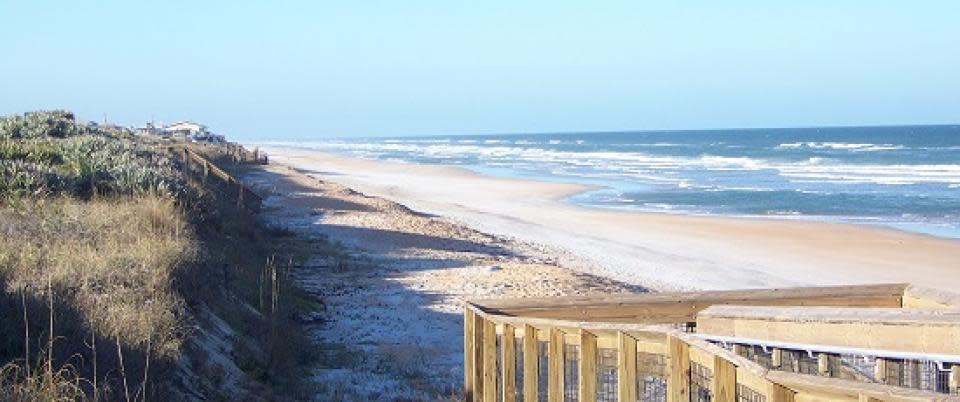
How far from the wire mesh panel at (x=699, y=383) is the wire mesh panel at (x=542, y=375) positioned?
167 cm

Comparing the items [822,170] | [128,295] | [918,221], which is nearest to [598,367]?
[128,295]

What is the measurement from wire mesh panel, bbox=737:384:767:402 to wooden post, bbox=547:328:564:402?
1.73m

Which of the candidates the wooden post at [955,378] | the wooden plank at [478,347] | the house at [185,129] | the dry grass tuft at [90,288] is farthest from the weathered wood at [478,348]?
the house at [185,129]

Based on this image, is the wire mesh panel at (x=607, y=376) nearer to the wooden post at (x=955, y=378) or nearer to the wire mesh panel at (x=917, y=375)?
the wire mesh panel at (x=917, y=375)

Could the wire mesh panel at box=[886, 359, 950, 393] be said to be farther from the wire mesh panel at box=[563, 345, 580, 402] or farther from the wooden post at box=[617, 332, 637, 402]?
the wire mesh panel at box=[563, 345, 580, 402]

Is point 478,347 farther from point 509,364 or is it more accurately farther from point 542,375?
point 542,375

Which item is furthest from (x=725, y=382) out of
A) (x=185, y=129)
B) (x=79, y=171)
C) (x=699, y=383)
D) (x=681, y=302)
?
(x=185, y=129)

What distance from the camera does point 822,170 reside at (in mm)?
60031

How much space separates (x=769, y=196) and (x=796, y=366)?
37.7 metres

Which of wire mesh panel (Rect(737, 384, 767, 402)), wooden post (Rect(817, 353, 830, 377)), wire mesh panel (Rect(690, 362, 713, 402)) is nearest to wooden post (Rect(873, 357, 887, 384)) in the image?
wooden post (Rect(817, 353, 830, 377))

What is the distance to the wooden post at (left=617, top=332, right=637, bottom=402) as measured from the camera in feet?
16.5

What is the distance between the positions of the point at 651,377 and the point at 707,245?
21075mm

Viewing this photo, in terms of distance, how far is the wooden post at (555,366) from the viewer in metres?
5.78

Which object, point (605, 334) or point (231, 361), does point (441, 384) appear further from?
point (605, 334)
